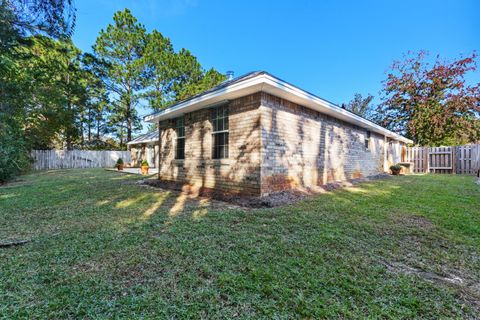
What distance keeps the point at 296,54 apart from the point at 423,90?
12645mm

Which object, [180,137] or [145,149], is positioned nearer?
[180,137]

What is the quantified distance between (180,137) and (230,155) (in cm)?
296

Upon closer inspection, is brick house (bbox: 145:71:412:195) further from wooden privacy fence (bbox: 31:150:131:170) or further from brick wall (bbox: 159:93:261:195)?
wooden privacy fence (bbox: 31:150:131:170)

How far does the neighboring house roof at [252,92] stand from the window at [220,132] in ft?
0.94

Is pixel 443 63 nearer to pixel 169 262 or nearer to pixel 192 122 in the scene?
pixel 192 122

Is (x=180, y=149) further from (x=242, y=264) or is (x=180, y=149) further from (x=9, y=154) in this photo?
(x=9, y=154)

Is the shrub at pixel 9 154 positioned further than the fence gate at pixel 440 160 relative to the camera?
No

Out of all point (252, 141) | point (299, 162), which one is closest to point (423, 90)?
point (299, 162)

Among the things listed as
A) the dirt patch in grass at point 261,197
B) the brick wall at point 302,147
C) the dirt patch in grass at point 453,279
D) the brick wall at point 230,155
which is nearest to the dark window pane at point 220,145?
the brick wall at point 230,155


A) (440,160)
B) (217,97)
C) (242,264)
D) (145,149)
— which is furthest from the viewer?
(145,149)

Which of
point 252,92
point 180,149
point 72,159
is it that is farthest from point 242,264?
point 72,159

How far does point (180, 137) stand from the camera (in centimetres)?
817

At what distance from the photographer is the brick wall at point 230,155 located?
5570 mm

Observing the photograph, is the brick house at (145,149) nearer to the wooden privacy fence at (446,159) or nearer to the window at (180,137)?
the window at (180,137)
